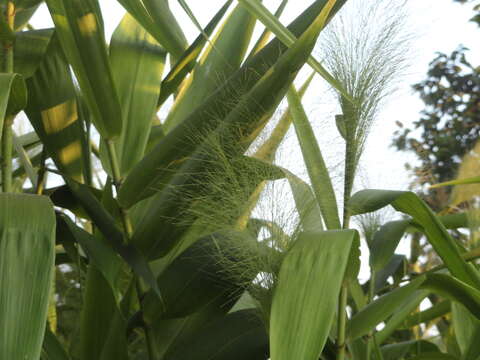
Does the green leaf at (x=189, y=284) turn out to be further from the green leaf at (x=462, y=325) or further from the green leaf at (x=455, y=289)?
the green leaf at (x=462, y=325)

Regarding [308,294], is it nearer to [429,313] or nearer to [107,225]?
[107,225]

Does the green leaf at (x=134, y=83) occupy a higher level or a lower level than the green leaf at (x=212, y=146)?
higher

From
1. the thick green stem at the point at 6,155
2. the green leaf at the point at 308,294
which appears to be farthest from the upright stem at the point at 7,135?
the green leaf at the point at 308,294

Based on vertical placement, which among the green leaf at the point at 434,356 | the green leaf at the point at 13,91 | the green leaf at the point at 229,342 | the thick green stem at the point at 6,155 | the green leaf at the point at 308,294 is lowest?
the green leaf at the point at 434,356

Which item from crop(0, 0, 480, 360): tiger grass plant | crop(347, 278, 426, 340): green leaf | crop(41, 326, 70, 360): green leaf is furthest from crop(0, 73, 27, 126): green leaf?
crop(347, 278, 426, 340): green leaf

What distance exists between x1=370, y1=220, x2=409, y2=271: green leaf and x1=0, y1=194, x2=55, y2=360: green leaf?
1.03 ft

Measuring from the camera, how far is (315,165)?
2.06 feet

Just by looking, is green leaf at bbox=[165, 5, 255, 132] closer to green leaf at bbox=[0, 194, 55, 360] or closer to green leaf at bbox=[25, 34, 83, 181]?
green leaf at bbox=[25, 34, 83, 181]

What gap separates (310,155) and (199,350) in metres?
0.23

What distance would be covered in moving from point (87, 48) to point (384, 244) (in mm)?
347

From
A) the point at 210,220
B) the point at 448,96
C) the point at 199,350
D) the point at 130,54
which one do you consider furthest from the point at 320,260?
the point at 448,96

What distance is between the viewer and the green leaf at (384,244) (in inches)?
26.5

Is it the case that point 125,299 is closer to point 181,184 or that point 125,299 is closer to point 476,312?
point 181,184

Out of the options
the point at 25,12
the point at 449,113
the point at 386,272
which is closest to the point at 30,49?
the point at 25,12
